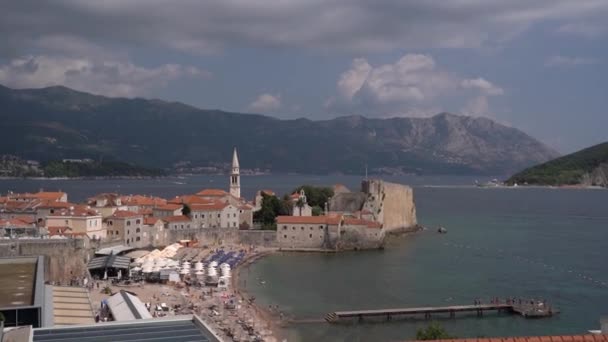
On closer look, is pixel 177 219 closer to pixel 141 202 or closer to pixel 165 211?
pixel 165 211

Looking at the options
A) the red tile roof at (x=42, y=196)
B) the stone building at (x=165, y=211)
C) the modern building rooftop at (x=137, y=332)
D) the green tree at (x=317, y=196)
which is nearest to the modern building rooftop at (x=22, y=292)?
the modern building rooftop at (x=137, y=332)

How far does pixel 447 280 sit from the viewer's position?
49.1 m

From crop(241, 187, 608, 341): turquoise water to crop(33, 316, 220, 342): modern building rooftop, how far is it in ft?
40.6

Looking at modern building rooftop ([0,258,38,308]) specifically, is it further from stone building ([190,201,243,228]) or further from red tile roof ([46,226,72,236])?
stone building ([190,201,243,228])

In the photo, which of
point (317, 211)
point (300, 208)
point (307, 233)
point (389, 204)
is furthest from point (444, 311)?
point (389, 204)

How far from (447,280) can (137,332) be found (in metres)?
32.4

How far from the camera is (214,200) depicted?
238 ft

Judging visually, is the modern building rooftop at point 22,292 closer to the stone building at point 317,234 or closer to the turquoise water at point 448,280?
the turquoise water at point 448,280

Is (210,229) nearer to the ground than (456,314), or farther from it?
farther from it

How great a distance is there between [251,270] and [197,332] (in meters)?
31.1

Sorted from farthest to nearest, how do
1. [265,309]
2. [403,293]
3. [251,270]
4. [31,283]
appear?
1. [251,270]
2. [403,293]
3. [265,309]
4. [31,283]

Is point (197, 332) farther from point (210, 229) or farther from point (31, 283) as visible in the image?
point (210, 229)

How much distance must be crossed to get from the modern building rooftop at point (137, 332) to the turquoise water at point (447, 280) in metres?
12.4

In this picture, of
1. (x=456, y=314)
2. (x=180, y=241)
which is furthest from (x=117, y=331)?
(x=180, y=241)
